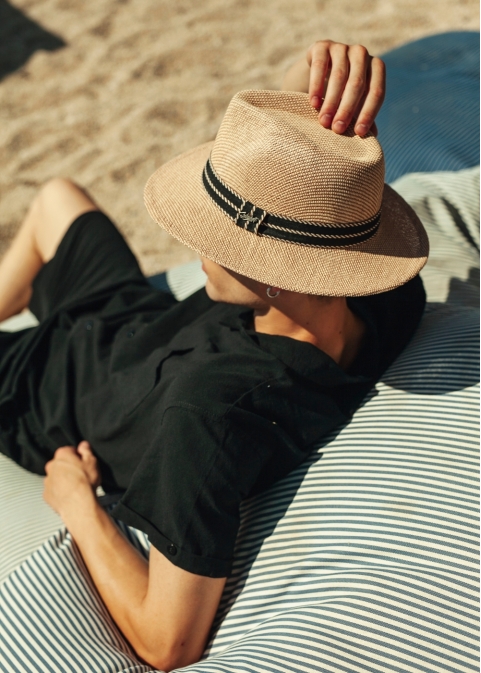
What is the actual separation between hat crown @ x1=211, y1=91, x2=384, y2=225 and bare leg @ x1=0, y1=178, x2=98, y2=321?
3.74 feet

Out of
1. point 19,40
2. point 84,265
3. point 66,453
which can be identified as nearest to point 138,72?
point 19,40

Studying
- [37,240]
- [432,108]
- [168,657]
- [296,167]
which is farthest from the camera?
[432,108]

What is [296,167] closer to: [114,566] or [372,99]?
[372,99]

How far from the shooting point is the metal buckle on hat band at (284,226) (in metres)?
1.23

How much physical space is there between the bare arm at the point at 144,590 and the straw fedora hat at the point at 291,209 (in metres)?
0.65

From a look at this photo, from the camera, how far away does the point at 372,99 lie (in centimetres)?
145

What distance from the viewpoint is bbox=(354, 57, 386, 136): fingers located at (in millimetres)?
1361

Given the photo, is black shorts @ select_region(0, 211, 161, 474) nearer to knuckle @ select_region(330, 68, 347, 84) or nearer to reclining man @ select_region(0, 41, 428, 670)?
reclining man @ select_region(0, 41, 428, 670)

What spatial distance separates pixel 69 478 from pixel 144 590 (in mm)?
428

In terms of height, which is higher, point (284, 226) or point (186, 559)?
point (284, 226)

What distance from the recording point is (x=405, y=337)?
5.56 ft

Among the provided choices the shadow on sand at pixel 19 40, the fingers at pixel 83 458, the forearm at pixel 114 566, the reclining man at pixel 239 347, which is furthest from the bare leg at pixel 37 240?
the shadow on sand at pixel 19 40

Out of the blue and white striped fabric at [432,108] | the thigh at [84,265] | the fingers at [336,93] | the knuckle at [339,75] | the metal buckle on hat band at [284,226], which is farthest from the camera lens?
the blue and white striped fabric at [432,108]

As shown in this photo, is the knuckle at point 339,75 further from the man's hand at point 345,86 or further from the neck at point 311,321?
the neck at point 311,321
